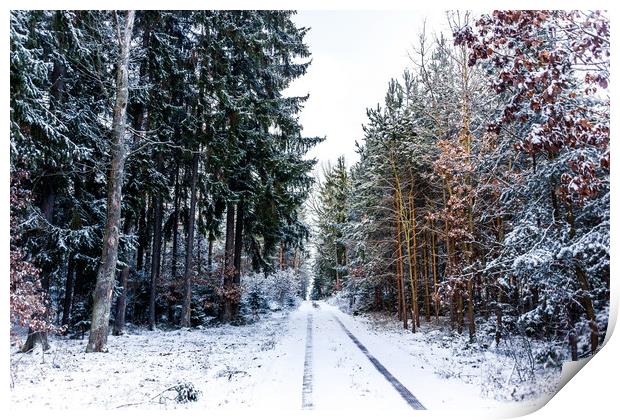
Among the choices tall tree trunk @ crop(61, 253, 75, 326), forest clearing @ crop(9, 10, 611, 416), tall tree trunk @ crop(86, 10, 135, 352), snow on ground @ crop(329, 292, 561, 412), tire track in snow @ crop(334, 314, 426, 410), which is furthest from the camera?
tall tree trunk @ crop(61, 253, 75, 326)

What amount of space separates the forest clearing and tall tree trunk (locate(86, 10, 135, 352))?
36 mm

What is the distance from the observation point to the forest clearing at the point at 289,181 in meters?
4.96

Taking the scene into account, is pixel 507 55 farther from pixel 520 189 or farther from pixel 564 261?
pixel 564 261

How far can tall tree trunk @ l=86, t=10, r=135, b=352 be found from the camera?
7055 mm

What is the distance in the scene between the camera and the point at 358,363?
6.62 meters

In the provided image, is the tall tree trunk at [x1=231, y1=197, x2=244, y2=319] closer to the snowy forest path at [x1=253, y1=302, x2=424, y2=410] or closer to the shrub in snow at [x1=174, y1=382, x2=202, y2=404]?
the snowy forest path at [x1=253, y1=302, x2=424, y2=410]

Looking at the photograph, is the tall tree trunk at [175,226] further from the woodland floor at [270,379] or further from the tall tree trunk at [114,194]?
the woodland floor at [270,379]

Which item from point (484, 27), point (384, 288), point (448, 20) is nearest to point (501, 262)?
point (484, 27)

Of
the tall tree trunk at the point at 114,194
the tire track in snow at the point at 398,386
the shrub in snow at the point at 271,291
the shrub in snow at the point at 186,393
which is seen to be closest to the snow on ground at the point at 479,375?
the tire track in snow at the point at 398,386

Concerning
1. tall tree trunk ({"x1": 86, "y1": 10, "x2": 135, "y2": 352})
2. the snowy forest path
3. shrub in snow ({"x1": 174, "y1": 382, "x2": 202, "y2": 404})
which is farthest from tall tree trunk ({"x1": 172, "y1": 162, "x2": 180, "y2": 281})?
shrub in snow ({"x1": 174, "y1": 382, "x2": 202, "y2": 404})

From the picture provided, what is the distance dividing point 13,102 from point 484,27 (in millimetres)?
6529

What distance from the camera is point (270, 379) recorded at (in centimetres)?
553

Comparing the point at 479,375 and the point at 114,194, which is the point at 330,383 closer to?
the point at 479,375

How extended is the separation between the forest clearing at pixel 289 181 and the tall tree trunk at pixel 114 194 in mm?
36
